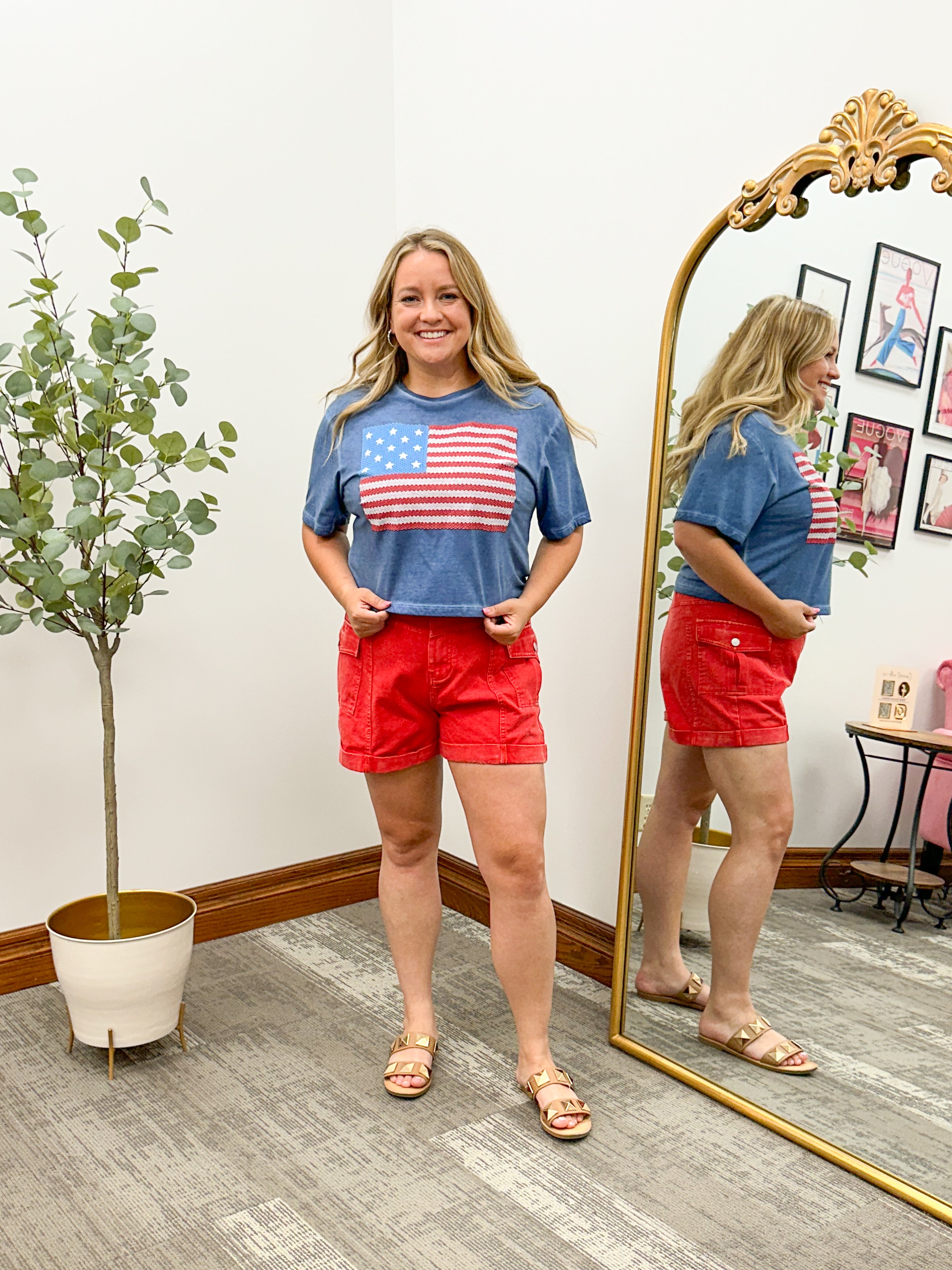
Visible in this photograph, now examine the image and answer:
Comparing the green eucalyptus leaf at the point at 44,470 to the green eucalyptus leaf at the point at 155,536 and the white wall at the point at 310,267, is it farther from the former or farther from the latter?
the white wall at the point at 310,267

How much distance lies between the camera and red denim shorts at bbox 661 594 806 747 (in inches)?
73.9

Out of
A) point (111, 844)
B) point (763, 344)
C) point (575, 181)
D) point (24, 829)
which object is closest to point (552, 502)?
point (763, 344)

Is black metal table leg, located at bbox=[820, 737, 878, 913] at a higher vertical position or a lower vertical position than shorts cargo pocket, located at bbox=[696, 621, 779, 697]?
lower

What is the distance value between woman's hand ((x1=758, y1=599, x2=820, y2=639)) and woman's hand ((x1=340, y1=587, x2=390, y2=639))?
0.65m

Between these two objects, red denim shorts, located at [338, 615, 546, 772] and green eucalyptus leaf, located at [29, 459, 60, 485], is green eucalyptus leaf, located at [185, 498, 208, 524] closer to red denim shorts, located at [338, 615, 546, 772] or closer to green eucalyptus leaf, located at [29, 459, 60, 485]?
green eucalyptus leaf, located at [29, 459, 60, 485]

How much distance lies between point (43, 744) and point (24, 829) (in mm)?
189

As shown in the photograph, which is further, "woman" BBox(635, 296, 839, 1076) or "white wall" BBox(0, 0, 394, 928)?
"white wall" BBox(0, 0, 394, 928)

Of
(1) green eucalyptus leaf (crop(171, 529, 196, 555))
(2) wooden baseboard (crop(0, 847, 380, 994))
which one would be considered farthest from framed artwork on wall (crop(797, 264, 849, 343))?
(2) wooden baseboard (crop(0, 847, 380, 994))

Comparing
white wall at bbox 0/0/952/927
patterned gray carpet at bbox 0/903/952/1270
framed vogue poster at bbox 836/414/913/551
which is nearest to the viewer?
patterned gray carpet at bbox 0/903/952/1270

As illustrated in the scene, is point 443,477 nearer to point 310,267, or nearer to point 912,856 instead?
point 912,856

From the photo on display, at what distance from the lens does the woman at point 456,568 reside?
1.90 meters

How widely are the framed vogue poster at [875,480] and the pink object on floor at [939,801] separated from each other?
32cm

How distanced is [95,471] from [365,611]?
1.93 ft

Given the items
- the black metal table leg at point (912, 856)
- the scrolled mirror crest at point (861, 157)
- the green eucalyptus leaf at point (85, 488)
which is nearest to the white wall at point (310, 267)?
the scrolled mirror crest at point (861, 157)
